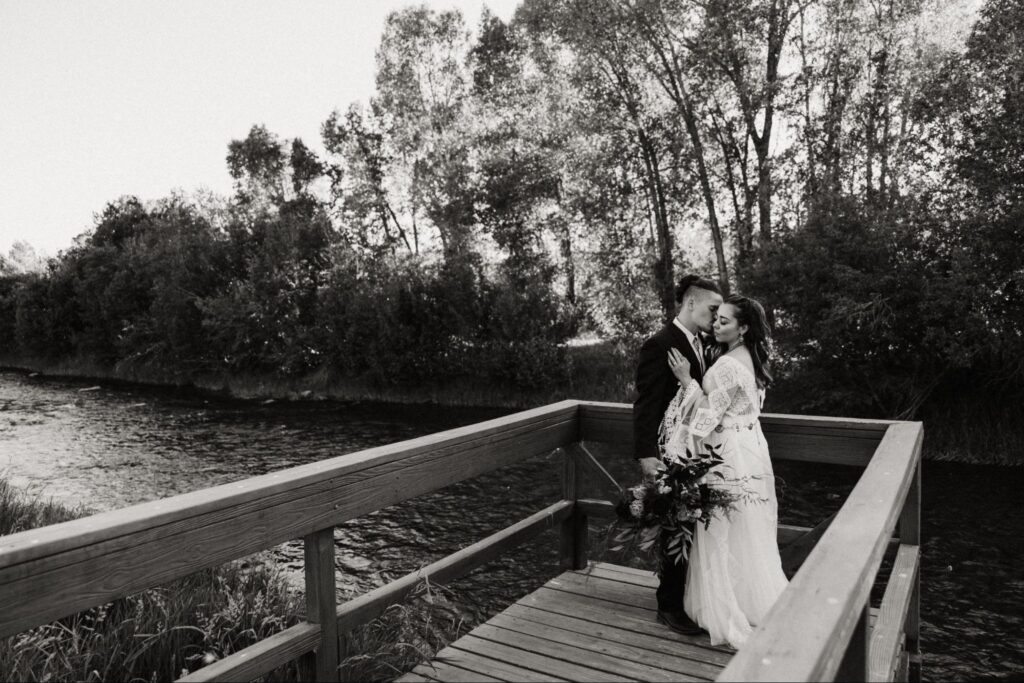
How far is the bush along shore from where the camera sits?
4.53 meters

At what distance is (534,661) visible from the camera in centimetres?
338

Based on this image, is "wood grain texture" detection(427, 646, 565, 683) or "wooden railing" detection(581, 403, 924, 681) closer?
"wooden railing" detection(581, 403, 924, 681)

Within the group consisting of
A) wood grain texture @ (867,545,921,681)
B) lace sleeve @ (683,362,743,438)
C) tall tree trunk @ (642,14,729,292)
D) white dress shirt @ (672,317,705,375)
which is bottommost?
→ wood grain texture @ (867,545,921,681)

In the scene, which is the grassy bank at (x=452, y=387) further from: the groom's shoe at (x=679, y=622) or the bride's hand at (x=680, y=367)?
the groom's shoe at (x=679, y=622)

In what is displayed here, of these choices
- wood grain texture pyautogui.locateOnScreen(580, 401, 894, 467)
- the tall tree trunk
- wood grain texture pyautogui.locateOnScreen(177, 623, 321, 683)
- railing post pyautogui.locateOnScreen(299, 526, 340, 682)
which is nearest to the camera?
wood grain texture pyautogui.locateOnScreen(177, 623, 321, 683)

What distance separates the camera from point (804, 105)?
20844mm

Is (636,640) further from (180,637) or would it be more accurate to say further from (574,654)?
(180,637)

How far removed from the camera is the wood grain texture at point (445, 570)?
2.88 m

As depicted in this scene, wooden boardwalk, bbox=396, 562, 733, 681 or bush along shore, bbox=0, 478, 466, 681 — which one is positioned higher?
wooden boardwalk, bbox=396, 562, 733, 681

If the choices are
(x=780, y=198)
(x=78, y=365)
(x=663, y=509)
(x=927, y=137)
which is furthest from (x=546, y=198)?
(x=663, y=509)

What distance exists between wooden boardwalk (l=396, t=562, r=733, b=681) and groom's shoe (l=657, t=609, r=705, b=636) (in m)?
0.02

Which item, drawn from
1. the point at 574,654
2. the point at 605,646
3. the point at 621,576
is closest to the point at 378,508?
the point at 574,654

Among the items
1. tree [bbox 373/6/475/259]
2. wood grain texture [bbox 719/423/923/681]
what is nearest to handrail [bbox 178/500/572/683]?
wood grain texture [bbox 719/423/923/681]

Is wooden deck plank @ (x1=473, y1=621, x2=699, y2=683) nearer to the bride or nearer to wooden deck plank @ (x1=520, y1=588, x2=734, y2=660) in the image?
wooden deck plank @ (x1=520, y1=588, x2=734, y2=660)
